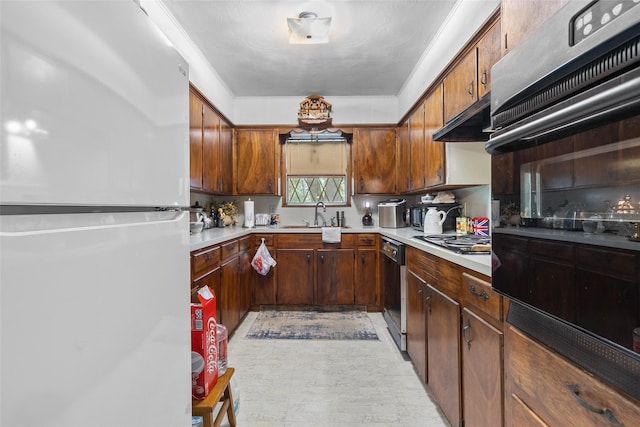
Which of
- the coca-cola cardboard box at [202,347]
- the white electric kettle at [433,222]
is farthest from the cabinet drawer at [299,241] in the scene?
the coca-cola cardboard box at [202,347]

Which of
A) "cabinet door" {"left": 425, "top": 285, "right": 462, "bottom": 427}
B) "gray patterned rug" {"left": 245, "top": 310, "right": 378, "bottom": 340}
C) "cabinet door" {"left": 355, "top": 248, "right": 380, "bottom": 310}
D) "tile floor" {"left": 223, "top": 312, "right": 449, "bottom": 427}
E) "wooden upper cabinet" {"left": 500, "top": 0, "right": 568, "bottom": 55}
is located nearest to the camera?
"wooden upper cabinet" {"left": 500, "top": 0, "right": 568, "bottom": 55}

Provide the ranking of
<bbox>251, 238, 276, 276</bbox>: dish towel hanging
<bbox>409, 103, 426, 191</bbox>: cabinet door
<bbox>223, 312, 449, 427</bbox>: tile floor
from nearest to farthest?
<bbox>223, 312, 449, 427</bbox>: tile floor → <bbox>409, 103, 426, 191</bbox>: cabinet door → <bbox>251, 238, 276, 276</bbox>: dish towel hanging

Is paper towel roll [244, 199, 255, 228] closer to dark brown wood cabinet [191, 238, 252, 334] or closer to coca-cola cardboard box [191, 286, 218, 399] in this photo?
dark brown wood cabinet [191, 238, 252, 334]

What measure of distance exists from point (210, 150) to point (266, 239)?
108cm

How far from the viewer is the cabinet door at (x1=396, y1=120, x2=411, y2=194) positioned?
10.9 feet

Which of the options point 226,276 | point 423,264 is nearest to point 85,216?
point 423,264

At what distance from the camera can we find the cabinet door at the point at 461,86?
188 cm

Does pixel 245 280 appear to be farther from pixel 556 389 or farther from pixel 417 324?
pixel 556 389

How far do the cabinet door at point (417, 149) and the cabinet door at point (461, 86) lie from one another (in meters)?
0.57

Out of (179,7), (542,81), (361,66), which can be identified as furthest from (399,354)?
(179,7)

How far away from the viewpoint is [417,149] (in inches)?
118

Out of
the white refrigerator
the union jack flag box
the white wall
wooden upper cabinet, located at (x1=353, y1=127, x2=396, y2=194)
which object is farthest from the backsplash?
the white refrigerator

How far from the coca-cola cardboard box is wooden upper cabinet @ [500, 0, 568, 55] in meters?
1.29

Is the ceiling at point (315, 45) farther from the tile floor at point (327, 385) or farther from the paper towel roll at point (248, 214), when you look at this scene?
the tile floor at point (327, 385)
